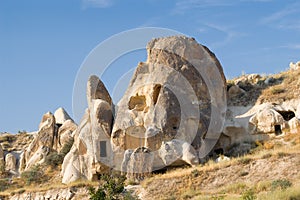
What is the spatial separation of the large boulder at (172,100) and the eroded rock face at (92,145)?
617 millimetres

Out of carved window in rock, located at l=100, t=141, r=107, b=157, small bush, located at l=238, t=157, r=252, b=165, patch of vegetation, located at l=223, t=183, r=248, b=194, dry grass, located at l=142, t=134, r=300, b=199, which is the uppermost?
carved window in rock, located at l=100, t=141, r=107, b=157

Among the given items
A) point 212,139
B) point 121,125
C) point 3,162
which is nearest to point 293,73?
point 212,139

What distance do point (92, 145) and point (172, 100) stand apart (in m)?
4.66

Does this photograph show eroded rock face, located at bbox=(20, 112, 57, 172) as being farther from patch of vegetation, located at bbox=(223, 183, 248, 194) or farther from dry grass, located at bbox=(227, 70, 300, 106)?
patch of vegetation, located at bbox=(223, 183, 248, 194)

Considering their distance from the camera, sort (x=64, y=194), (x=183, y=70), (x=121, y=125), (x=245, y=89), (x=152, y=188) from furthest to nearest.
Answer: (x=245, y=89), (x=183, y=70), (x=121, y=125), (x=64, y=194), (x=152, y=188)

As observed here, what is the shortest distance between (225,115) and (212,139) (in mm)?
2537

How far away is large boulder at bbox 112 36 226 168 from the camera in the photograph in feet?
97.1

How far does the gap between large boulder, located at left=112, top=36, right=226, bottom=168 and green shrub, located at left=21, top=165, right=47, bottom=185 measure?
553 cm

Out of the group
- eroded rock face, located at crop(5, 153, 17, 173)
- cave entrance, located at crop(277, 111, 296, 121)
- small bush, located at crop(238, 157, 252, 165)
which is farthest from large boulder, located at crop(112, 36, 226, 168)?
eroded rock face, located at crop(5, 153, 17, 173)

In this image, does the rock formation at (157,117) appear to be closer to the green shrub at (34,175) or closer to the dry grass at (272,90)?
the green shrub at (34,175)

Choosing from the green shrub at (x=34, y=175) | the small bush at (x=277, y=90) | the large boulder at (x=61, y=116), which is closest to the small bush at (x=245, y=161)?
the small bush at (x=277, y=90)

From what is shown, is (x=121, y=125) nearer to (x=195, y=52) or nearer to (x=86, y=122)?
(x=86, y=122)

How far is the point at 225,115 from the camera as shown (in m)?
32.7

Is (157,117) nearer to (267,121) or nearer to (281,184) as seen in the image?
(267,121)
